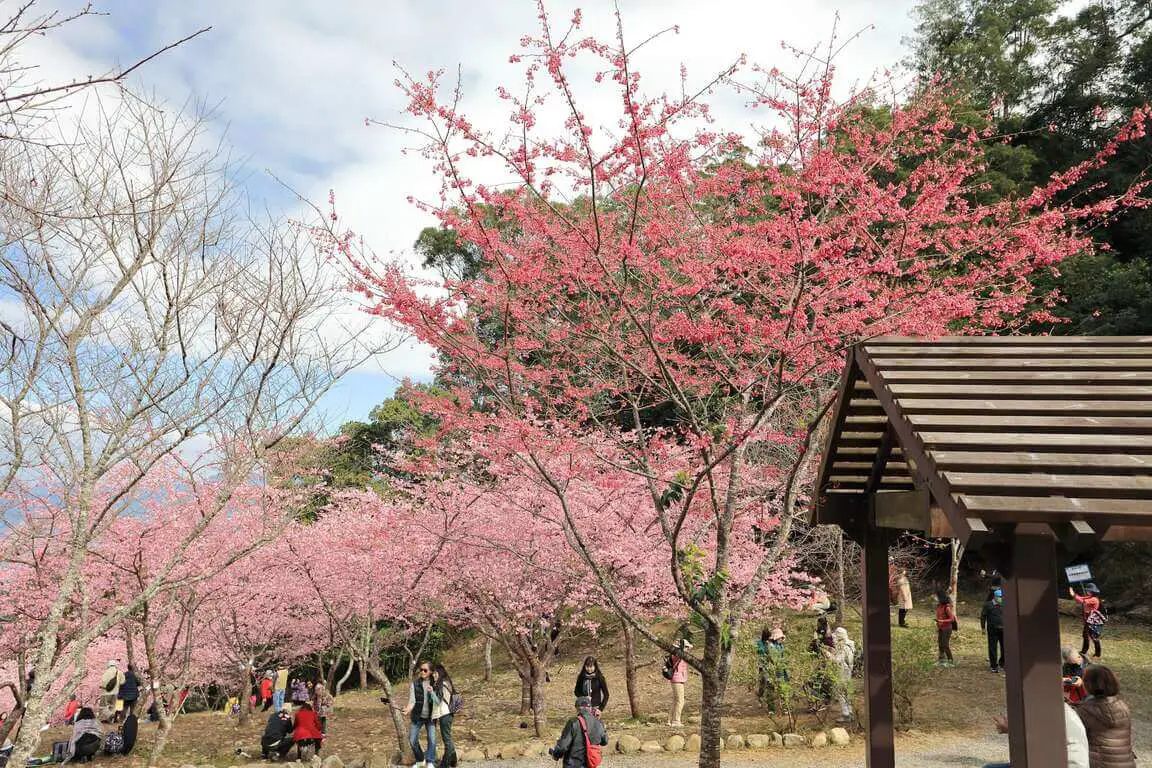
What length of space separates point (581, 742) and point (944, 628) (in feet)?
26.6

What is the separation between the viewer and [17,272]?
6414 millimetres

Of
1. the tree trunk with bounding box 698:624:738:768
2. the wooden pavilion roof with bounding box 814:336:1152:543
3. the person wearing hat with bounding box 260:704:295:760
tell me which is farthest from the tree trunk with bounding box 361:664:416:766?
the wooden pavilion roof with bounding box 814:336:1152:543

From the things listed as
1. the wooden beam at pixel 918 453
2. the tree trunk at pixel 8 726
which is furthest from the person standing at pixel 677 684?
the tree trunk at pixel 8 726

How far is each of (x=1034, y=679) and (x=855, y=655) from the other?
→ 8.73 metres

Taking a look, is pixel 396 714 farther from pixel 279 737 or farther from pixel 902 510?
pixel 902 510

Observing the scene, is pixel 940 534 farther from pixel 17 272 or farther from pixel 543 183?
pixel 17 272

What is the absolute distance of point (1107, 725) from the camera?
5.25 m

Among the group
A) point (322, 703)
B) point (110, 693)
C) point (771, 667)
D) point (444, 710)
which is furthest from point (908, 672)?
point (110, 693)

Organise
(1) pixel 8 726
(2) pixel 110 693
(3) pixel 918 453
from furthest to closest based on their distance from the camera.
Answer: (2) pixel 110 693 → (1) pixel 8 726 → (3) pixel 918 453

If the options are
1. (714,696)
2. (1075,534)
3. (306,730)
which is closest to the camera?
(1075,534)

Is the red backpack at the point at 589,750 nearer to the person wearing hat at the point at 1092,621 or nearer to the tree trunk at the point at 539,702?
the tree trunk at the point at 539,702

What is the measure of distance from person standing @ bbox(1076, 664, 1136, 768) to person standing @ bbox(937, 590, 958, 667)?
7747 mm

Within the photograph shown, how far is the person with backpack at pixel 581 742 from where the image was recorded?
7.46 metres

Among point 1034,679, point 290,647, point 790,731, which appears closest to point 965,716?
point 790,731
